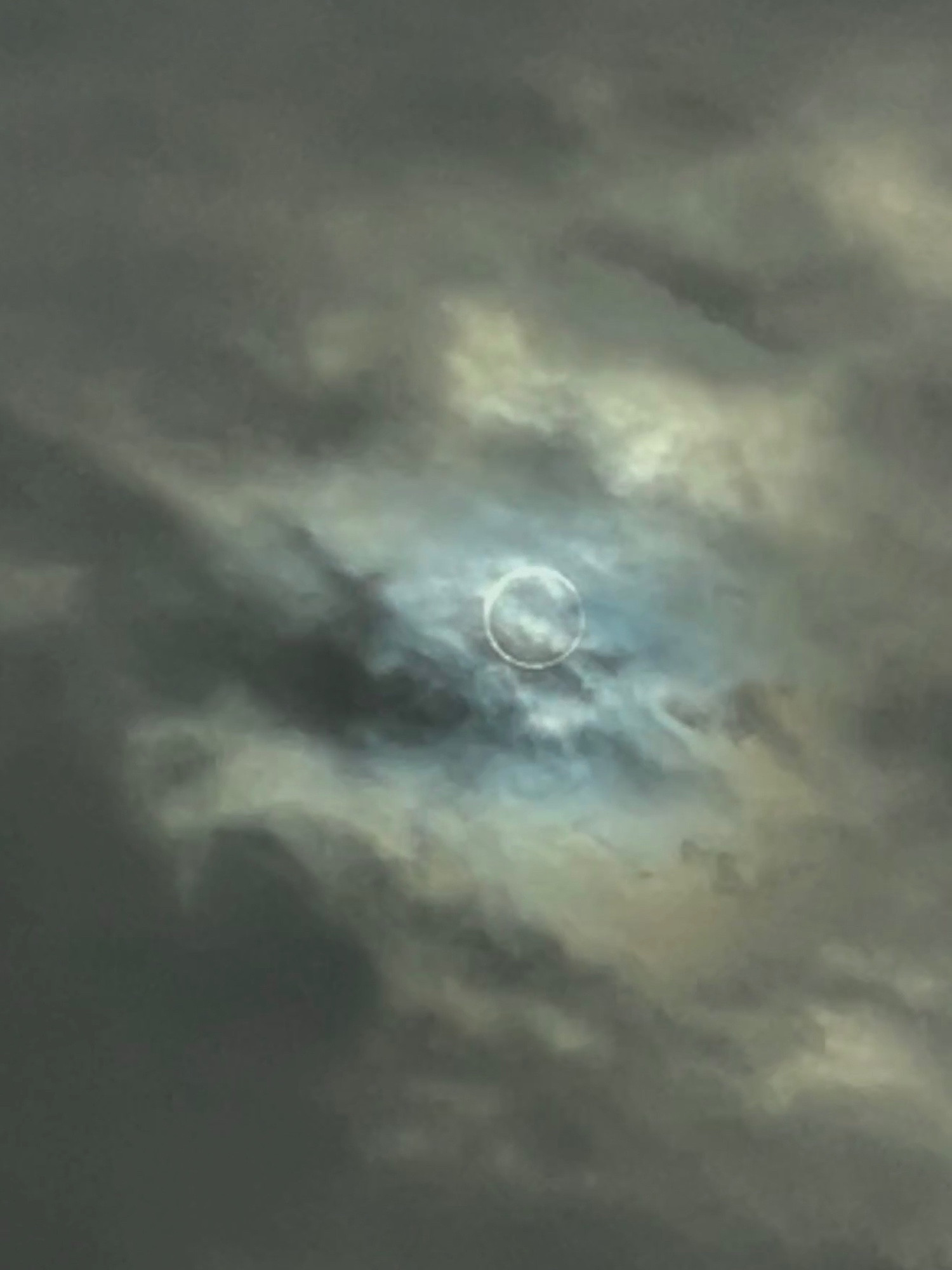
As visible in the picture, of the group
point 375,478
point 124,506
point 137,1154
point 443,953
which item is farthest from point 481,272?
point 137,1154

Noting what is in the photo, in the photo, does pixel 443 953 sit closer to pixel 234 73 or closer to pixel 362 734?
pixel 362 734

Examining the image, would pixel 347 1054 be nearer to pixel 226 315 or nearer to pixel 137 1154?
pixel 137 1154

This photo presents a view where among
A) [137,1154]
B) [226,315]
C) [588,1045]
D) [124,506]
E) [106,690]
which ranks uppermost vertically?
[226,315]

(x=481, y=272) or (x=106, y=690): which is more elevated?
(x=481, y=272)

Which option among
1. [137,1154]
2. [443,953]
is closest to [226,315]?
[443,953]

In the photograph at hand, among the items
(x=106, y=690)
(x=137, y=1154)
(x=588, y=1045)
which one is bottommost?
(x=137, y=1154)

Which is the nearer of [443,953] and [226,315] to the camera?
[443,953]
